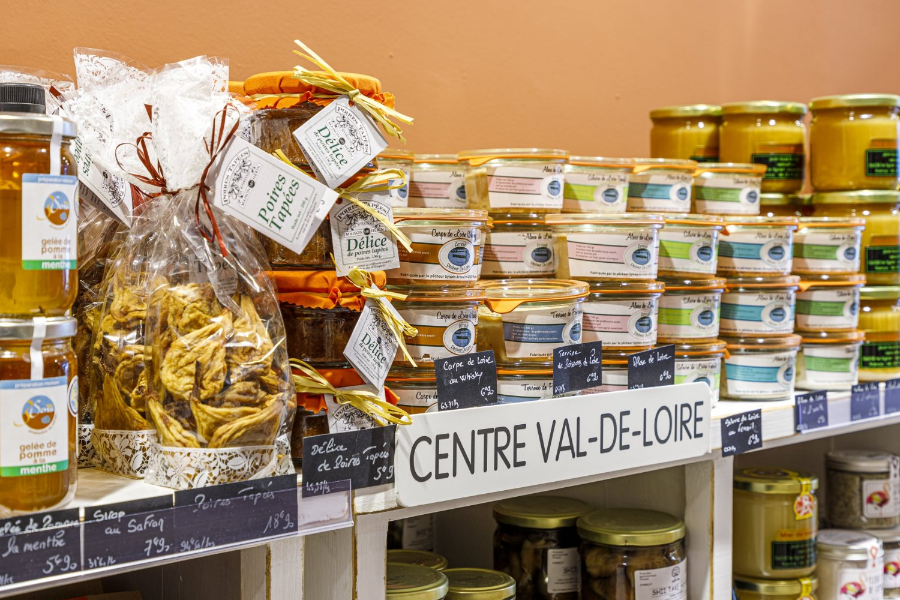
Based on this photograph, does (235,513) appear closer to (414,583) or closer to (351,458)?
(351,458)

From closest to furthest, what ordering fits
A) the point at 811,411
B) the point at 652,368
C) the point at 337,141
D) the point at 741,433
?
1. the point at 337,141
2. the point at 652,368
3. the point at 741,433
4. the point at 811,411

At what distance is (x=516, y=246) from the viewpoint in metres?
1.48

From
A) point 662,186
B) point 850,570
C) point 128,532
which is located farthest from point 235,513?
point 850,570

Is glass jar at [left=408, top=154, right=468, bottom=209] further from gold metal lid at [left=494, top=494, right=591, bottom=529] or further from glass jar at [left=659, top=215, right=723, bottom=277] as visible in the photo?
gold metal lid at [left=494, top=494, right=591, bottom=529]

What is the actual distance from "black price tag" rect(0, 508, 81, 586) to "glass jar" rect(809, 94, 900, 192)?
1664 millimetres

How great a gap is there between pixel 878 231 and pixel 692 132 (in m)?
0.43

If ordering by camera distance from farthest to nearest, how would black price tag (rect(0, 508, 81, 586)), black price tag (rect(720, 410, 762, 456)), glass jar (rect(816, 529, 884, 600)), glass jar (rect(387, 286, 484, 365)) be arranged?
glass jar (rect(816, 529, 884, 600)) → black price tag (rect(720, 410, 762, 456)) → glass jar (rect(387, 286, 484, 365)) → black price tag (rect(0, 508, 81, 586))

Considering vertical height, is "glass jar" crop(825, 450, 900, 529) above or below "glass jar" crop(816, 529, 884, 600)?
above

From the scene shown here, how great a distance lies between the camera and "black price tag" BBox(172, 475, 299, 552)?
877mm

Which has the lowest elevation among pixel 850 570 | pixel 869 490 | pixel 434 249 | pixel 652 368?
pixel 850 570

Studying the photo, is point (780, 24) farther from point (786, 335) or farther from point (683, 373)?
point (683, 373)

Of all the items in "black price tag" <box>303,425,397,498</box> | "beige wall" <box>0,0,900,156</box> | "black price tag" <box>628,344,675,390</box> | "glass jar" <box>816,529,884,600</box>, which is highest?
"beige wall" <box>0,0,900,156</box>

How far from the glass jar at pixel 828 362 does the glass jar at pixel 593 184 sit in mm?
517

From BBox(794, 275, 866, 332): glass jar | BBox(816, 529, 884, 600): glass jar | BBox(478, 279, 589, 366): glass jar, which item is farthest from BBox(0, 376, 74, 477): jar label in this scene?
BBox(816, 529, 884, 600): glass jar
